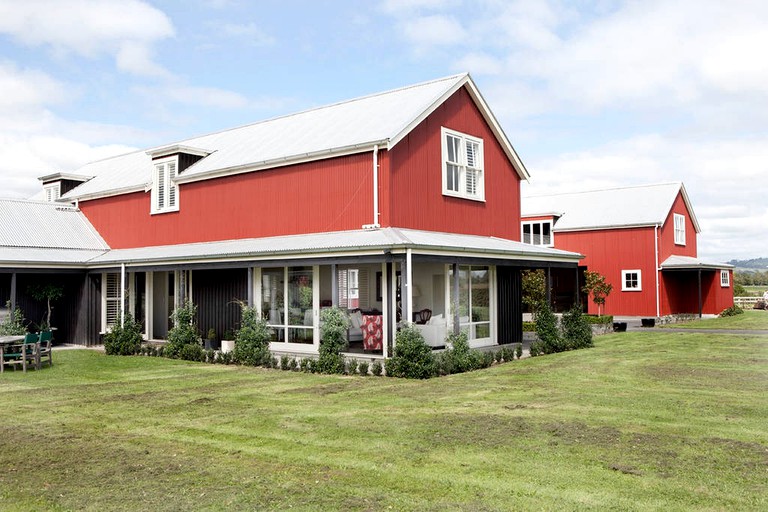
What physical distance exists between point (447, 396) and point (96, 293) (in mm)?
16337

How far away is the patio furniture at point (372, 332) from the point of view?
17.6 m

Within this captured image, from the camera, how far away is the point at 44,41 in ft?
71.9

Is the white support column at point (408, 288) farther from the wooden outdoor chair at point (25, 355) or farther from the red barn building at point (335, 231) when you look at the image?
the wooden outdoor chair at point (25, 355)

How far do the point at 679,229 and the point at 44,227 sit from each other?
3127 centimetres

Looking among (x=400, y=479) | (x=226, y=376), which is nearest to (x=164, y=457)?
(x=400, y=479)

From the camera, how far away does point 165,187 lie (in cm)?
2428


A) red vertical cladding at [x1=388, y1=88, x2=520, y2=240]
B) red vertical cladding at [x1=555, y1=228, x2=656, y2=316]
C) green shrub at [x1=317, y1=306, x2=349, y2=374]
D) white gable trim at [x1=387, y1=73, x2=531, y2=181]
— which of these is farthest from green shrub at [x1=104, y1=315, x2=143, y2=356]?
red vertical cladding at [x1=555, y1=228, x2=656, y2=316]

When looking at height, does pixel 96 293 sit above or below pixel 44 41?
below

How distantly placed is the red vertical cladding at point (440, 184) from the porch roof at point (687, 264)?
48.1 ft

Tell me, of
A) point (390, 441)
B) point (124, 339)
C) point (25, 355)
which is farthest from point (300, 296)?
point (390, 441)

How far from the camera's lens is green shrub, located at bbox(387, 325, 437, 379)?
14.7m

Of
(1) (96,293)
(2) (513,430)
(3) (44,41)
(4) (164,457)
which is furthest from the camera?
(1) (96,293)

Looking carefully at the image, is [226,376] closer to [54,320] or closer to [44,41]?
[54,320]

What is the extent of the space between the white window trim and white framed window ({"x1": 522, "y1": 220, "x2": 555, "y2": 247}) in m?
20.7
